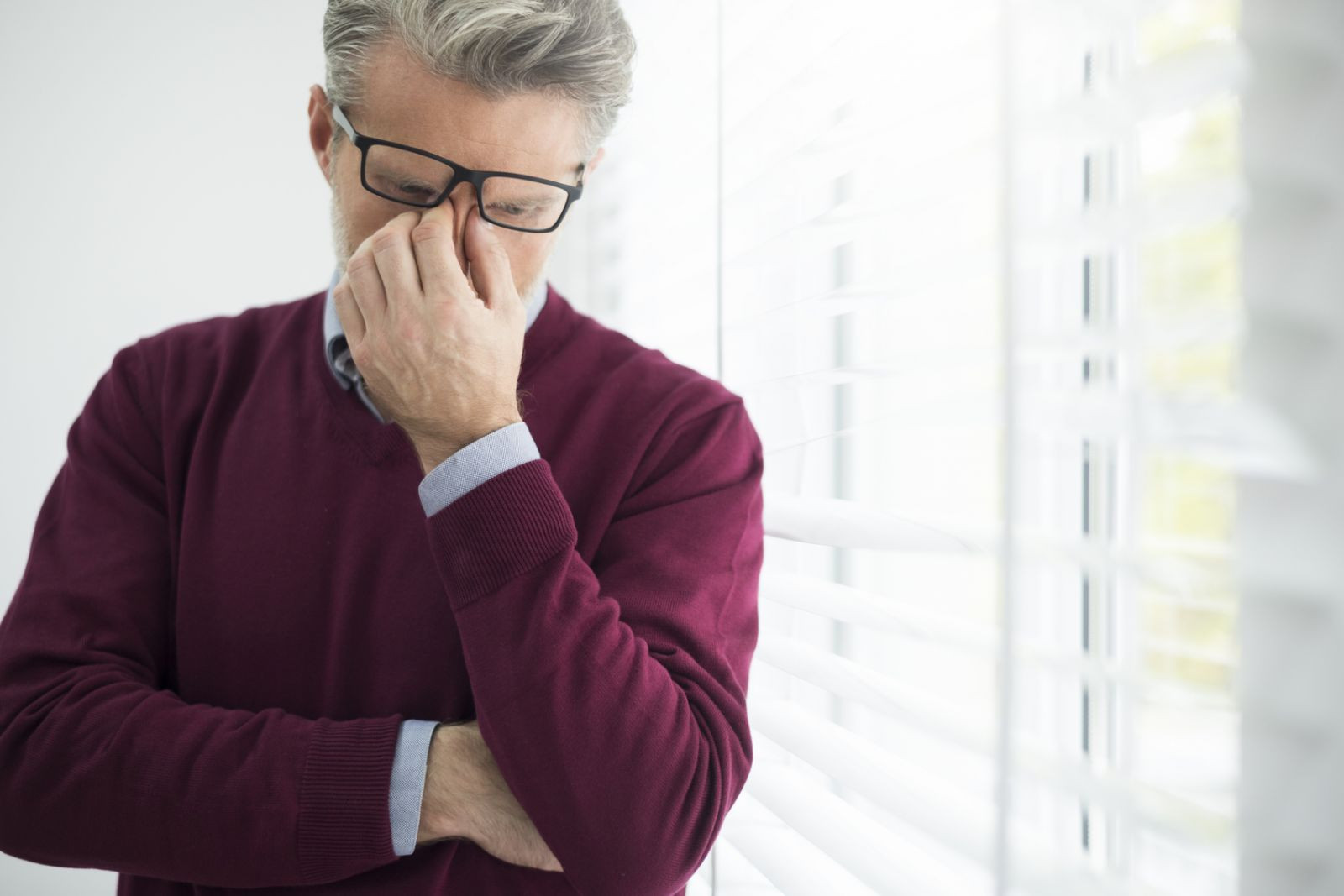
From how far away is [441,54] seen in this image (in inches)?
39.1

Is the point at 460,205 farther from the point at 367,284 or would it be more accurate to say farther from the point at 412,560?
the point at 412,560

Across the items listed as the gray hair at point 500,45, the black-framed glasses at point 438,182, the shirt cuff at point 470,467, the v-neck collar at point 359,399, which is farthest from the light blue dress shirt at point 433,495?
→ the gray hair at point 500,45

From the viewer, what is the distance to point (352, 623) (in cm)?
102

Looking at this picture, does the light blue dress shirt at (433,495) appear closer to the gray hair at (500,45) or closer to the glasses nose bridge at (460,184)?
the glasses nose bridge at (460,184)

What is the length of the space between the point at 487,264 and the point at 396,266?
0.32 feet

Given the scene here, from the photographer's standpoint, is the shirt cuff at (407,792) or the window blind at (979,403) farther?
the shirt cuff at (407,792)

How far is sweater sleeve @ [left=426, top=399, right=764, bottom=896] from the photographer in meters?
0.83

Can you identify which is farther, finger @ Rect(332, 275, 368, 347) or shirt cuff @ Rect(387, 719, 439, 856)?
finger @ Rect(332, 275, 368, 347)

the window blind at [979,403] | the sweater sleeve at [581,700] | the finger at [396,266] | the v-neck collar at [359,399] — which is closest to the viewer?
the window blind at [979,403]

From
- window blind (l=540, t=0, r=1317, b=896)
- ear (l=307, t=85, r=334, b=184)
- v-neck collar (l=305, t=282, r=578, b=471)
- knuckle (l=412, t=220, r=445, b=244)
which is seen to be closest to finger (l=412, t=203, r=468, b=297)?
knuckle (l=412, t=220, r=445, b=244)

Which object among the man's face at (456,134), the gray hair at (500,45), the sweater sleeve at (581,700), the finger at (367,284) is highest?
the gray hair at (500,45)

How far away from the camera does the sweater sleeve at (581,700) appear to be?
83cm

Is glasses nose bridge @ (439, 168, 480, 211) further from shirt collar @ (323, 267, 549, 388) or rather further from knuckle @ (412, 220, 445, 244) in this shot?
shirt collar @ (323, 267, 549, 388)

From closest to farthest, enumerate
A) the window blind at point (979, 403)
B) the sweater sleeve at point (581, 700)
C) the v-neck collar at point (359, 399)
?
the window blind at point (979, 403) → the sweater sleeve at point (581, 700) → the v-neck collar at point (359, 399)
